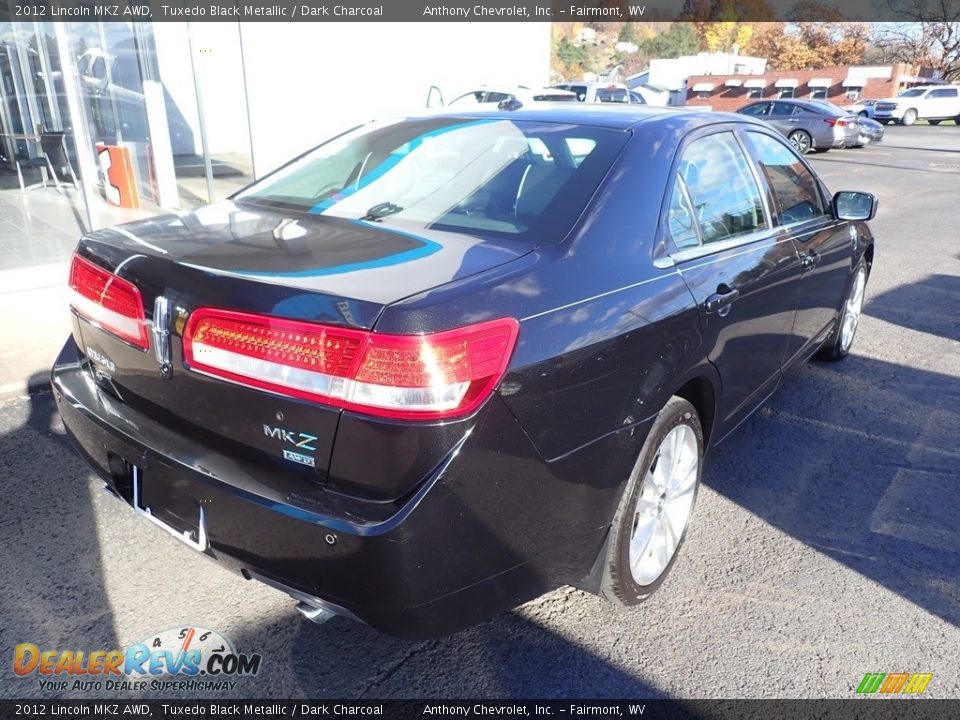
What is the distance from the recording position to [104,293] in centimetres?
234

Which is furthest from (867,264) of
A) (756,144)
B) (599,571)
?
(599,571)

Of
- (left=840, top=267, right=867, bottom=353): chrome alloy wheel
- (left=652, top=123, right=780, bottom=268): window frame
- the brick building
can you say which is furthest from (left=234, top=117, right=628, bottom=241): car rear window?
the brick building

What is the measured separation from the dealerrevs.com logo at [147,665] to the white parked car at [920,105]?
139 ft

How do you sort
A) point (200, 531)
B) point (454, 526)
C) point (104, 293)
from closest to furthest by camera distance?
point (454, 526), point (200, 531), point (104, 293)

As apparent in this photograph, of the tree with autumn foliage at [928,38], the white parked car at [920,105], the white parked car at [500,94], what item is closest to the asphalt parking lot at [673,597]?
the white parked car at [500,94]

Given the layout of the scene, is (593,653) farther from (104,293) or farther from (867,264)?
(867,264)

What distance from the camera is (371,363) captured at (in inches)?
70.2

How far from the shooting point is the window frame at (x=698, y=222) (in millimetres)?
2577

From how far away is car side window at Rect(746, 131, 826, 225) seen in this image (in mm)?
3545

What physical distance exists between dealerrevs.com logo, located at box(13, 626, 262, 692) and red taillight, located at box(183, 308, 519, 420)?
102cm

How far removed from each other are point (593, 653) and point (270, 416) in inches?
52.6

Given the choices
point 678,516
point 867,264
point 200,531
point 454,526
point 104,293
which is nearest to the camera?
point 454,526

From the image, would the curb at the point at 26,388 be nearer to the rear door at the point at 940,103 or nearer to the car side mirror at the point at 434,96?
the car side mirror at the point at 434,96

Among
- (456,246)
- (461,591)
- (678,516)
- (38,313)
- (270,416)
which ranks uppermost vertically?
(456,246)
